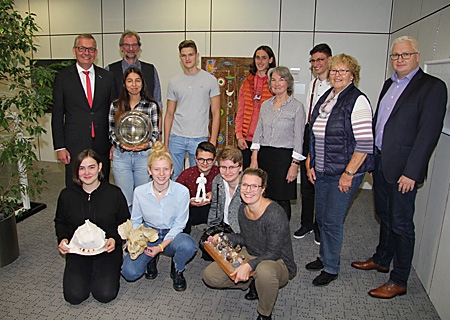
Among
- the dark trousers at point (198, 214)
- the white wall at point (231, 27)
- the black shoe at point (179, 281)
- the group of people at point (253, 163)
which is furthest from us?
the white wall at point (231, 27)

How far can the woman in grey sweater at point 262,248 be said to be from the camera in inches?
86.2

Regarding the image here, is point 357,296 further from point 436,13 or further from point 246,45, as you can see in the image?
point 246,45

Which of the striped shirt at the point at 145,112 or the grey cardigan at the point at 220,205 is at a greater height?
the striped shirt at the point at 145,112

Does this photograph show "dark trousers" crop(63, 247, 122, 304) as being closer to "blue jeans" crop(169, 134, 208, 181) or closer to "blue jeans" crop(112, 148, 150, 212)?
"blue jeans" crop(112, 148, 150, 212)

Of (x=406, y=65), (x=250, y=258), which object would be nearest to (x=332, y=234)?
(x=250, y=258)

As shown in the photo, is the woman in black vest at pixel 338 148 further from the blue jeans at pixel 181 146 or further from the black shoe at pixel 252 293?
the blue jeans at pixel 181 146

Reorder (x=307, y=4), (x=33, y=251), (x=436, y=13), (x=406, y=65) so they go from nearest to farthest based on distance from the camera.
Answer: (x=406, y=65) → (x=436, y=13) → (x=33, y=251) → (x=307, y=4)

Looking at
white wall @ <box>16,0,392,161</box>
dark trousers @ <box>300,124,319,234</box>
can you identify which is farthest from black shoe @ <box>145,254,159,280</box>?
white wall @ <box>16,0,392,161</box>

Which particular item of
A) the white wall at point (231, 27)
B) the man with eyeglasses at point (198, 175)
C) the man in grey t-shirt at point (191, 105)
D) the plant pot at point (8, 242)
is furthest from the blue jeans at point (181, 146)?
the white wall at point (231, 27)

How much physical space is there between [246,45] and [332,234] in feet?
11.5

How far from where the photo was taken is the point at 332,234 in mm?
2643

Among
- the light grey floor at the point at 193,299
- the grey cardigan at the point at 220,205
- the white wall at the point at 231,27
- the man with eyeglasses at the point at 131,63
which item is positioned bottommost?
the light grey floor at the point at 193,299

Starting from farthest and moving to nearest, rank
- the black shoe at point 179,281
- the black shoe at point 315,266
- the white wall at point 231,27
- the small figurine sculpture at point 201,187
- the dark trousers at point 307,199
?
the white wall at point 231,27, the dark trousers at point 307,199, the small figurine sculpture at point 201,187, the black shoe at point 315,266, the black shoe at point 179,281

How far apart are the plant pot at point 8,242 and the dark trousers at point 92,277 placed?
0.78m
